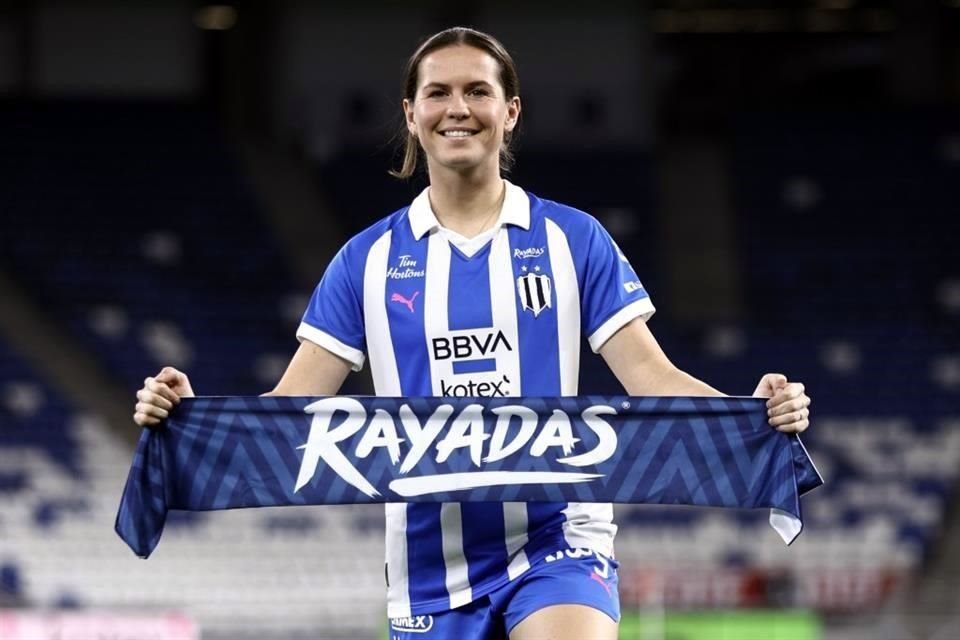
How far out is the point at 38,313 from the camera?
54.7 feet

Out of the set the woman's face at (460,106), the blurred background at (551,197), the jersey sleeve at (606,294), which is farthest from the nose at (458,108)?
the blurred background at (551,197)

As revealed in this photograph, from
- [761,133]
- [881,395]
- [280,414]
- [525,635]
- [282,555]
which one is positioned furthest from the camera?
[761,133]

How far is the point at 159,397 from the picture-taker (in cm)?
380

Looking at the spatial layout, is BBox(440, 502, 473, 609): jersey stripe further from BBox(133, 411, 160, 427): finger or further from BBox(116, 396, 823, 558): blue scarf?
BBox(133, 411, 160, 427): finger

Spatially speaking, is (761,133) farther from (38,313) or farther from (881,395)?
(38,313)

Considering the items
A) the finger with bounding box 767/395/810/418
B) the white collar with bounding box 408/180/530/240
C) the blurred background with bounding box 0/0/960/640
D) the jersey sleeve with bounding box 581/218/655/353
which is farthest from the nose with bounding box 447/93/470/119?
the blurred background with bounding box 0/0/960/640

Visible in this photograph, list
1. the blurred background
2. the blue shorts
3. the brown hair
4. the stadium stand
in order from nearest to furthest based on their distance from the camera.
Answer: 1. the blue shorts
2. the brown hair
3. the stadium stand
4. the blurred background

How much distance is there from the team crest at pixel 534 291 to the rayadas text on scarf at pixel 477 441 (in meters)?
0.24

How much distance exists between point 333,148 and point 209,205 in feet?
5.79

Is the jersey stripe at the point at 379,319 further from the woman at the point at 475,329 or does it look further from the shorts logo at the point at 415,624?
the shorts logo at the point at 415,624

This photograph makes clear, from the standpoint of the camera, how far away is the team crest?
3885 millimetres

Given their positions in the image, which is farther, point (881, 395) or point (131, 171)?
point (131, 171)

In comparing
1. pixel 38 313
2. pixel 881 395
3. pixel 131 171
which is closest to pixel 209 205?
pixel 131 171

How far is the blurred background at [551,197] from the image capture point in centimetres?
1397
